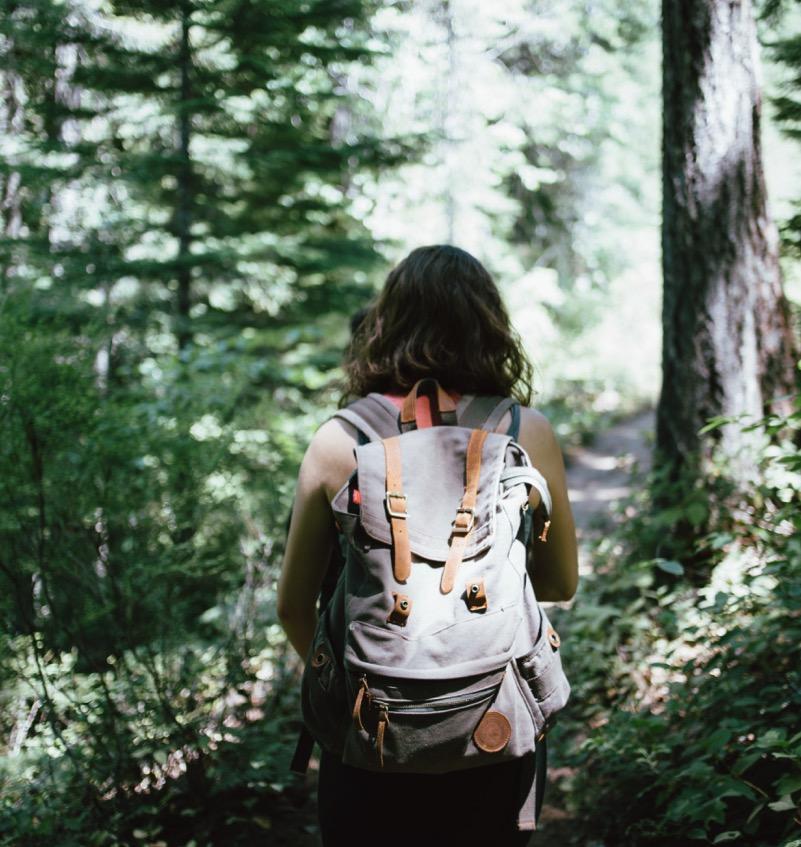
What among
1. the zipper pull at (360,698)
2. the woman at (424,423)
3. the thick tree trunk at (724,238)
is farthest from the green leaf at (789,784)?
the thick tree trunk at (724,238)

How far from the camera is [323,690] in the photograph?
1.56 metres

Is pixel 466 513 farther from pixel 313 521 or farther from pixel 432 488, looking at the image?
pixel 313 521

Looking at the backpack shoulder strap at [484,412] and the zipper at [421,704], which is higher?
the backpack shoulder strap at [484,412]

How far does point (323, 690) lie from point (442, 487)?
503 millimetres

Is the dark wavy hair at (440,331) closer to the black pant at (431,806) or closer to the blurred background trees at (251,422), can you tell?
the black pant at (431,806)

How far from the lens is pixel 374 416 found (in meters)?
1.67

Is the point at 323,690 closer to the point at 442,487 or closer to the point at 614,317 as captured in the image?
the point at 442,487

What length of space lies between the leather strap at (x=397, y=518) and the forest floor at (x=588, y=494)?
241 centimetres

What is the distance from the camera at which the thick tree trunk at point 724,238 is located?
3.95 m

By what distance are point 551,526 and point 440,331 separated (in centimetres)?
54

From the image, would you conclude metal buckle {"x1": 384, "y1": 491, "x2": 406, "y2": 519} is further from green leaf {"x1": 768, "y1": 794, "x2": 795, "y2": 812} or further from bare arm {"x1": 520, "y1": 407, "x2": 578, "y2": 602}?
green leaf {"x1": 768, "y1": 794, "x2": 795, "y2": 812}

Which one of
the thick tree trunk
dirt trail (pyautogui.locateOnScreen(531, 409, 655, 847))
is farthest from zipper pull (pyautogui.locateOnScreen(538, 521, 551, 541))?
the thick tree trunk

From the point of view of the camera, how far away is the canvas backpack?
1.40 metres

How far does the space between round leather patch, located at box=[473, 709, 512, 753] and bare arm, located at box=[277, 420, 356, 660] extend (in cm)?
53
